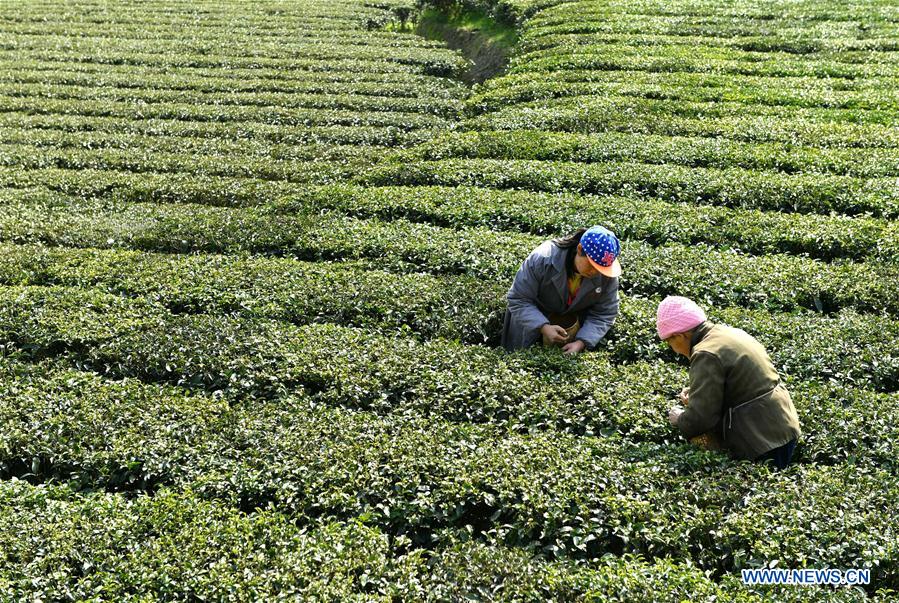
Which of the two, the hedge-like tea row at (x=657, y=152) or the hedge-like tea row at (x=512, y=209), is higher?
the hedge-like tea row at (x=657, y=152)

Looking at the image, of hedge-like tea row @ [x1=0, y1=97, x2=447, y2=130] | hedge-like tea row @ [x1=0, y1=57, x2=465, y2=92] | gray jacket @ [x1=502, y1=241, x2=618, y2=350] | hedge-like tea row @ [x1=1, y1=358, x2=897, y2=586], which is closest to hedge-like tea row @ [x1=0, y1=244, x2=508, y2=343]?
gray jacket @ [x1=502, y1=241, x2=618, y2=350]

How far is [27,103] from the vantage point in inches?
794

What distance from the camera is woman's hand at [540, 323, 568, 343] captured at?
332 inches

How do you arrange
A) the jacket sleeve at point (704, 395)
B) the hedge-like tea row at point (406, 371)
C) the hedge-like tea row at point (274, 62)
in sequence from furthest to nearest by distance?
1. the hedge-like tea row at point (274, 62)
2. the hedge-like tea row at point (406, 371)
3. the jacket sleeve at point (704, 395)

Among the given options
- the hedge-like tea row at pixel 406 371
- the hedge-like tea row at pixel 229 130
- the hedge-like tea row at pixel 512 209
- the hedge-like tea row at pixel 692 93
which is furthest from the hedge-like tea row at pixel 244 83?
the hedge-like tea row at pixel 406 371

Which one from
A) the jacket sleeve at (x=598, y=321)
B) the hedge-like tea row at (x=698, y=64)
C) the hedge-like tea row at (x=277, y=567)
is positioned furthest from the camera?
the hedge-like tea row at (x=698, y=64)

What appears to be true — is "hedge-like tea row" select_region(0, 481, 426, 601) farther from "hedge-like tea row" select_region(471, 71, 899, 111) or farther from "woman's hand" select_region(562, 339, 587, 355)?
"hedge-like tea row" select_region(471, 71, 899, 111)

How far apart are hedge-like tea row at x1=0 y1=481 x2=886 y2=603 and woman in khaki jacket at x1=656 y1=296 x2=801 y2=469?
4.37 feet

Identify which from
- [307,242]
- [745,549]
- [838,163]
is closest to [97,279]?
[307,242]

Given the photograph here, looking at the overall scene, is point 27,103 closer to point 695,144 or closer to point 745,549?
point 695,144

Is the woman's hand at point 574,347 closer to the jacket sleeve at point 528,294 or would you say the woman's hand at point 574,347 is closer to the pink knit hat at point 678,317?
the jacket sleeve at point 528,294

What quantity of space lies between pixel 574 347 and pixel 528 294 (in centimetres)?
84

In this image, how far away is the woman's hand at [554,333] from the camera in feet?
27.7

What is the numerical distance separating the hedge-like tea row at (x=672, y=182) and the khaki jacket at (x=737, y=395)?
287 inches
